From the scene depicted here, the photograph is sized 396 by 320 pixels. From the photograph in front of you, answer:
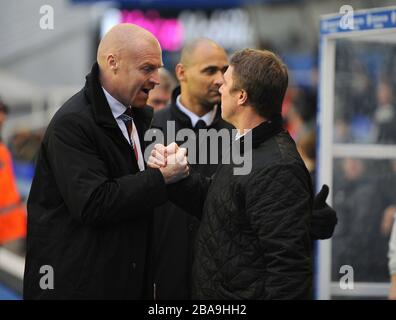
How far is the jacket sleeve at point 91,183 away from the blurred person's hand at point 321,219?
0.70m

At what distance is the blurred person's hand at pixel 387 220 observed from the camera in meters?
4.50

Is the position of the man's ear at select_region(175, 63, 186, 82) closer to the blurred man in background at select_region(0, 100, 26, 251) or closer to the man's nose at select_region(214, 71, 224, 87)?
the man's nose at select_region(214, 71, 224, 87)

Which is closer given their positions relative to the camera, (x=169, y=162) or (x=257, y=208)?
(x=257, y=208)

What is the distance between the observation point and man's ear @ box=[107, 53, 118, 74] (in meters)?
2.91

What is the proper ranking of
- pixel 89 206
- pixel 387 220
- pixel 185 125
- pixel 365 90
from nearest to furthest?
pixel 89 206, pixel 185 125, pixel 387 220, pixel 365 90

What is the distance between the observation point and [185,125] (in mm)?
4043

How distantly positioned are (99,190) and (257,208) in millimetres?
652

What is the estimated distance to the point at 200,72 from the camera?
4191 mm

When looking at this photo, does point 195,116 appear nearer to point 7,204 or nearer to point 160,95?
point 160,95

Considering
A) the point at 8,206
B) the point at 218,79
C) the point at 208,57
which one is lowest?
the point at 8,206

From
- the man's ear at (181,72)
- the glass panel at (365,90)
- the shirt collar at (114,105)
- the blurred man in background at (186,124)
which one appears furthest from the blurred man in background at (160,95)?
the shirt collar at (114,105)

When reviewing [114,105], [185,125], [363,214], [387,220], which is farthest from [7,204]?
[114,105]

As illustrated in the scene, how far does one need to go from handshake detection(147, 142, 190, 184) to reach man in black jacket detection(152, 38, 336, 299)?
919 millimetres

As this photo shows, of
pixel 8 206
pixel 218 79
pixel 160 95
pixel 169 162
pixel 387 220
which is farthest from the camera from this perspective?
pixel 8 206
